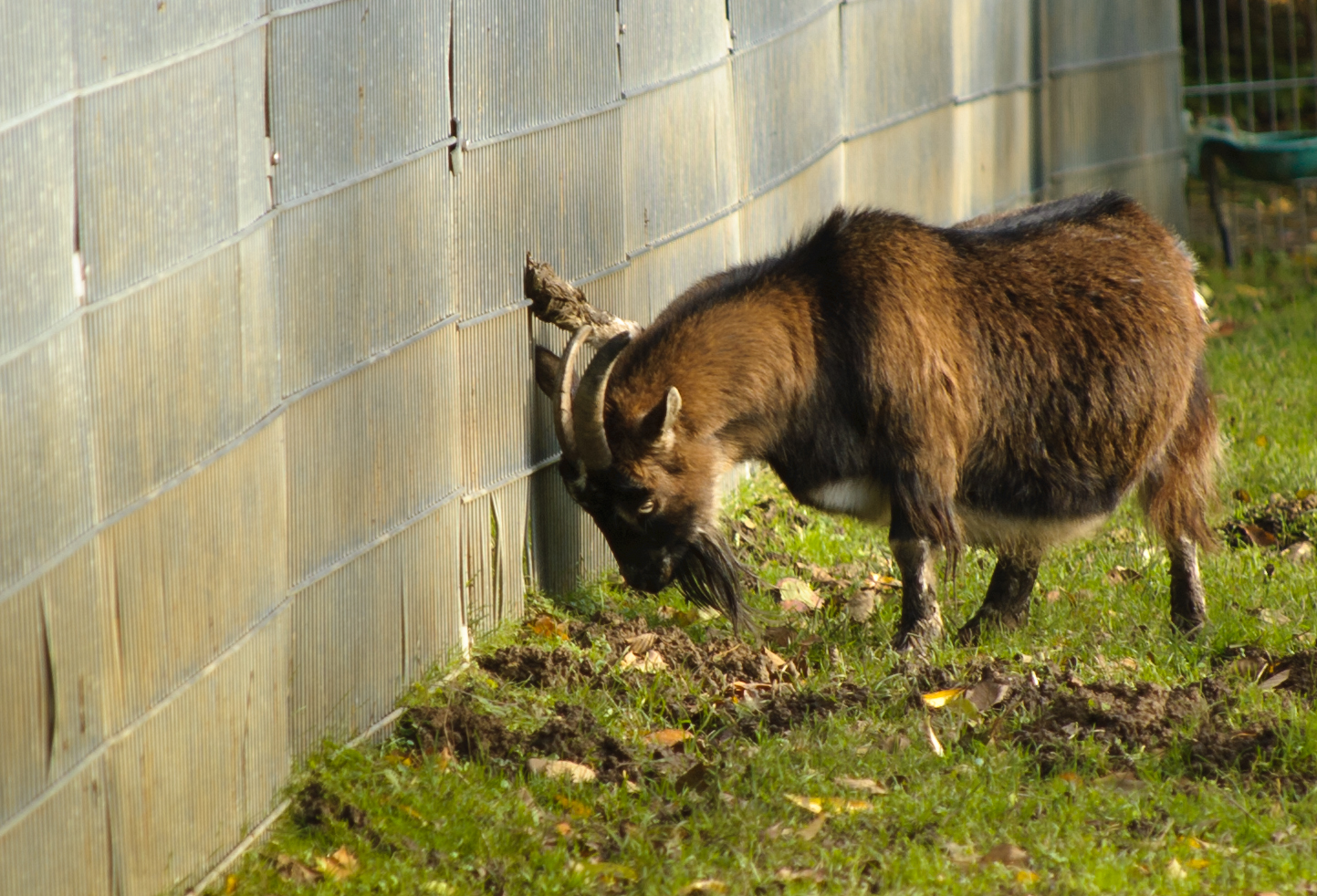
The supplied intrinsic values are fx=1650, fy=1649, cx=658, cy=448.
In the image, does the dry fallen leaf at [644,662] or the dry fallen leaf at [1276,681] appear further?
the dry fallen leaf at [644,662]

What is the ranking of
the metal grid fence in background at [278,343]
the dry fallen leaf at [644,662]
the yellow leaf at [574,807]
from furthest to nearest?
the dry fallen leaf at [644,662]
the yellow leaf at [574,807]
the metal grid fence in background at [278,343]

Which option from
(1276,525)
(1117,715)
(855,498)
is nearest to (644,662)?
(855,498)

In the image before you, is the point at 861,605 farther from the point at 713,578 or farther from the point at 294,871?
the point at 294,871

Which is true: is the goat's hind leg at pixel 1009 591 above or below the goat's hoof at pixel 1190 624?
above

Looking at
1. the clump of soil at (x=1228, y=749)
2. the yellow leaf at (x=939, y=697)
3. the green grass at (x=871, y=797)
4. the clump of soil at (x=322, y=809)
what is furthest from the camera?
the yellow leaf at (x=939, y=697)

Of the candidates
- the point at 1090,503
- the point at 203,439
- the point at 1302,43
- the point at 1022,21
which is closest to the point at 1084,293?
the point at 1090,503

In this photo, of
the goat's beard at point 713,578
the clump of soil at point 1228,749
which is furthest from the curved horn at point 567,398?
the clump of soil at point 1228,749

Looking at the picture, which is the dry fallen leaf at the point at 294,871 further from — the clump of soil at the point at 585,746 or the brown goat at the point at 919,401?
the brown goat at the point at 919,401

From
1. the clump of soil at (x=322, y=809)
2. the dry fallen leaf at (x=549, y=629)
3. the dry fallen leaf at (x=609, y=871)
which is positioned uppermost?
the clump of soil at (x=322, y=809)

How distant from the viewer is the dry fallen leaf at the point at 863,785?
4277 millimetres

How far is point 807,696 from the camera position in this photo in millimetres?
4844

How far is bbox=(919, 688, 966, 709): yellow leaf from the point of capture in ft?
15.8

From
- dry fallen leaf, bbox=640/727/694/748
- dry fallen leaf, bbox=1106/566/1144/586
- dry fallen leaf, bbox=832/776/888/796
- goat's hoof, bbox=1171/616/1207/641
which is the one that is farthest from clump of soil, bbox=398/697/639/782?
dry fallen leaf, bbox=1106/566/1144/586

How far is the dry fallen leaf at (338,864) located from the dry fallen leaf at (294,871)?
26 mm
